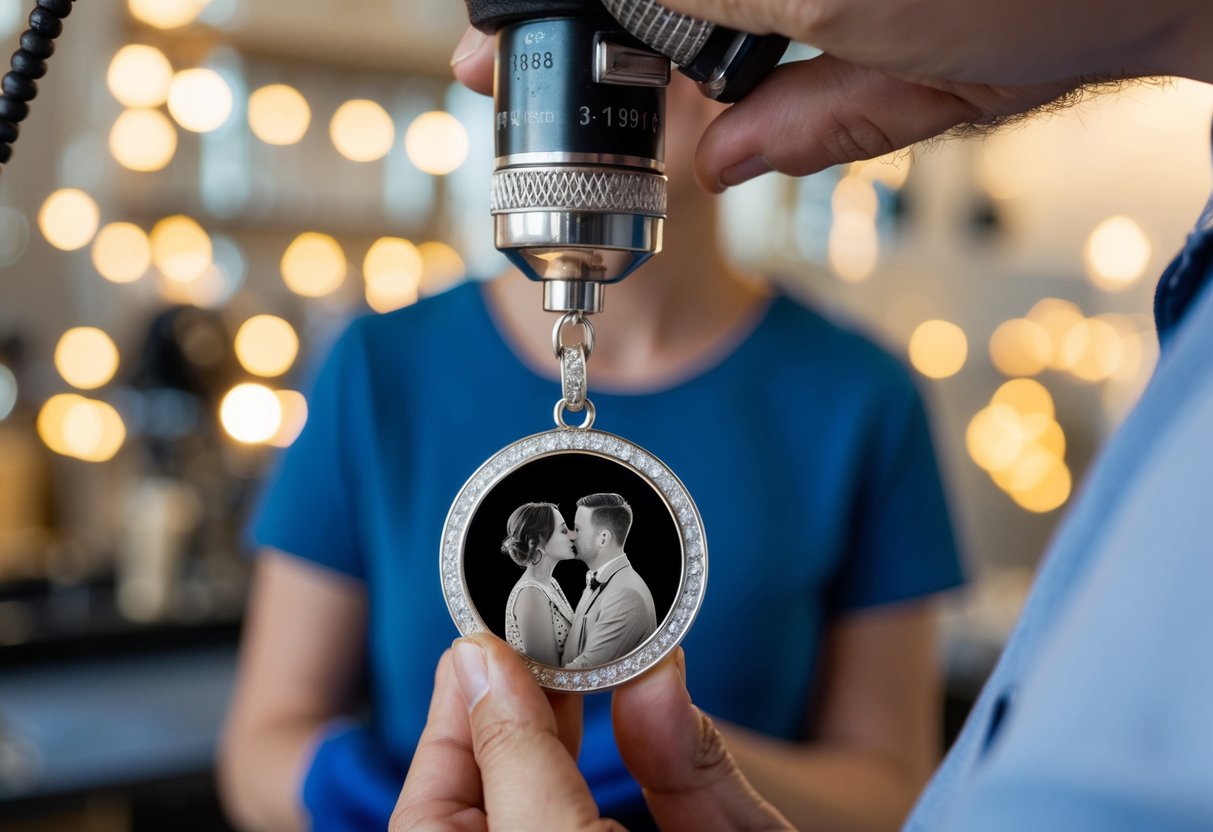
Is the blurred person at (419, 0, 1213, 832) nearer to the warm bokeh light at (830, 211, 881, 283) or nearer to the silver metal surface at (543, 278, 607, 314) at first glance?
the silver metal surface at (543, 278, 607, 314)

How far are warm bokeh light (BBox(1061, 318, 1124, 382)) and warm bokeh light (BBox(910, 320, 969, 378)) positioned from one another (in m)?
0.31

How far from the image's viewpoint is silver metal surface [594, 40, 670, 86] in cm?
47

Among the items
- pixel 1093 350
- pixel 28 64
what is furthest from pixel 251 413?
pixel 28 64

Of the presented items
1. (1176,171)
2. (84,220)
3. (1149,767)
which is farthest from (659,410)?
(1176,171)

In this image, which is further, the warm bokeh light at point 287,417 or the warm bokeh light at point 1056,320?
the warm bokeh light at point 1056,320

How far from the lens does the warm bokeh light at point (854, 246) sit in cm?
335

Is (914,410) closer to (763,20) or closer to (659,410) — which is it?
(659,410)

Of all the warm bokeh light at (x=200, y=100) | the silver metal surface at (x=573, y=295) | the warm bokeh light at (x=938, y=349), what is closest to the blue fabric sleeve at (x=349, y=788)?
the silver metal surface at (x=573, y=295)

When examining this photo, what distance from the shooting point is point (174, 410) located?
244 cm

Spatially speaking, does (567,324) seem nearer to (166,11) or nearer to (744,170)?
(744,170)

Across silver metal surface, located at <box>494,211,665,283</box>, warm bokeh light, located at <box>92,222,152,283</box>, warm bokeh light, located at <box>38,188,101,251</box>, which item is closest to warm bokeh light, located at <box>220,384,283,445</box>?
warm bokeh light, located at <box>92,222,152,283</box>

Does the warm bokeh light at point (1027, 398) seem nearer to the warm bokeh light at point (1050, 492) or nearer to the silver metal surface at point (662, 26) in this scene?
the warm bokeh light at point (1050, 492)

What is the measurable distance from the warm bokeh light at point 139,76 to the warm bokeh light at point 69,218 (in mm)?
240

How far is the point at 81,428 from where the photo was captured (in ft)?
8.54
